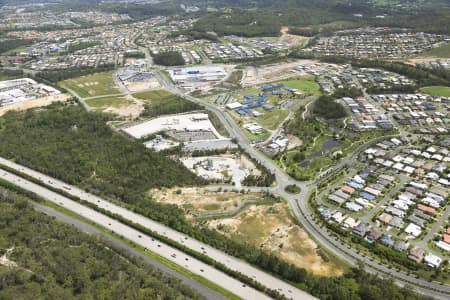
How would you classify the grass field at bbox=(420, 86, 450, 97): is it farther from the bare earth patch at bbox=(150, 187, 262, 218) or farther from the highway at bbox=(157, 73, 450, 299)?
the bare earth patch at bbox=(150, 187, 262, 218)

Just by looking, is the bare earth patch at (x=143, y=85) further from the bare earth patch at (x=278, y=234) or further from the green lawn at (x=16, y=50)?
the green lawn at (x=16, y=50)

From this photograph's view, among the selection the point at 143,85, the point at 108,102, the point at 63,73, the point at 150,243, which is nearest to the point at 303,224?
the point at 150,243

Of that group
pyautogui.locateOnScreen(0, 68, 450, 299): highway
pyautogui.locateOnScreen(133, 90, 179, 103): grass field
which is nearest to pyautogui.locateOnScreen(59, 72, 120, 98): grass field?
pyautogui.locateOnScreen(133, 90, 179, 103): grass field

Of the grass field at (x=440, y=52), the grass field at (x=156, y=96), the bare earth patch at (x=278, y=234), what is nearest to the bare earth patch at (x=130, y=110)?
the grass field at (x=156, y=96)

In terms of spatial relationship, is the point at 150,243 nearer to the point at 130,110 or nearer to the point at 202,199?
the point at 202,199

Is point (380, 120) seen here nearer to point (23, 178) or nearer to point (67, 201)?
point (67, 201)

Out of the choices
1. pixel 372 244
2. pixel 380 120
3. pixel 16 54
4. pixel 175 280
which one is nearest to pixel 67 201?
pixel 175 280
